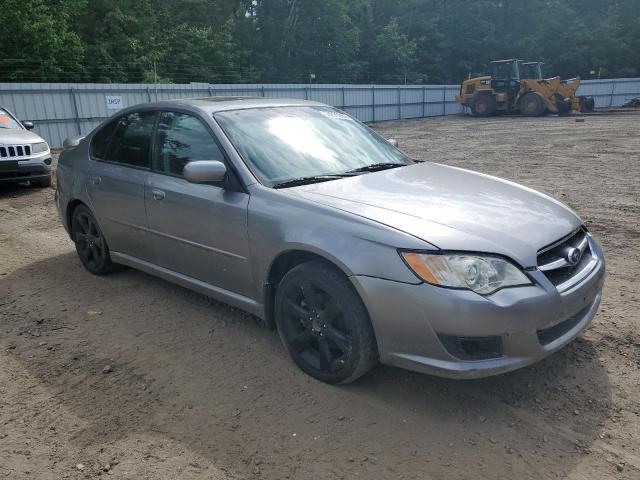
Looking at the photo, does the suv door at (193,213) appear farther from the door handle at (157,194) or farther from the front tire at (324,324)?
the front tire at (324,324)

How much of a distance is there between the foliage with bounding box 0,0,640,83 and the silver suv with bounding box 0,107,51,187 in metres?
14.7

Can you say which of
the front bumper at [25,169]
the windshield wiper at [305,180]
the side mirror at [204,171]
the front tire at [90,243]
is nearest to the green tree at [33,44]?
the front bumper at [25,169]

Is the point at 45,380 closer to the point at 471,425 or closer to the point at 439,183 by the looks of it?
the point at 471,425

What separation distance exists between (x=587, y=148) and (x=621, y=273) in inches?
424

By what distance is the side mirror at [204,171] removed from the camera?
323cm

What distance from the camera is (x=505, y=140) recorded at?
1711 centimetres

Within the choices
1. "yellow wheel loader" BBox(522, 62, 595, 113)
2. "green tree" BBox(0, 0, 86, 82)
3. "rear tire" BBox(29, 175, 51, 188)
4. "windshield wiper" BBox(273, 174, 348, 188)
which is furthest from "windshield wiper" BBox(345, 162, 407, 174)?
"yellow wheel loader" BBox(522, 62, 595, 113)

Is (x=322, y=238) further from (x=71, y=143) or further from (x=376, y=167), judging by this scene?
(x=71, y=143)

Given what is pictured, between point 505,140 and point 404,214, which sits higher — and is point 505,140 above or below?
below

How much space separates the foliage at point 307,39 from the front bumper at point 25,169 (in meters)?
15.1

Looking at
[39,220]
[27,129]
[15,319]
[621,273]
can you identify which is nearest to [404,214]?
[621,273]

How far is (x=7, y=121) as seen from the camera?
9.72 metres

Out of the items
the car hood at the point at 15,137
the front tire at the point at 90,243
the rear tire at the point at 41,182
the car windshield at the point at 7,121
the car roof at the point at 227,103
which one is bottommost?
the rear tire at the point at 41,182

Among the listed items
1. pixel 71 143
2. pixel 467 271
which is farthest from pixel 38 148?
pixel 467 271
